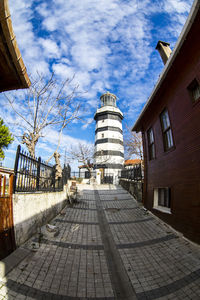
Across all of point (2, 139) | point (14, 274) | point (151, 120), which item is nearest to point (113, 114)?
point (2, 139)

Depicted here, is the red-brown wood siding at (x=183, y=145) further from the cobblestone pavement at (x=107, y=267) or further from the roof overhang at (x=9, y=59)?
the roof overhang at (x=9, y=59)

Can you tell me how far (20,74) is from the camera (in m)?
3.04

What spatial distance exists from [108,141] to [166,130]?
2254 cm

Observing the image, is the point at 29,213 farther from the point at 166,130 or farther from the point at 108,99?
the point at 108,99

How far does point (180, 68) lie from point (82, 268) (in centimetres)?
721

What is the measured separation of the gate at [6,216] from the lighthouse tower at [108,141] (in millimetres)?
22058

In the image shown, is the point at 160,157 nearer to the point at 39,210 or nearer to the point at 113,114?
the point at 39,210

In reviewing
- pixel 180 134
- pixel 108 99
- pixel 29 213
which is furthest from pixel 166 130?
pixel 108 99

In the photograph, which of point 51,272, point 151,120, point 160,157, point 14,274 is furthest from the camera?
point 151,120

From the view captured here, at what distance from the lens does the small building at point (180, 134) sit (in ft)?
13.5

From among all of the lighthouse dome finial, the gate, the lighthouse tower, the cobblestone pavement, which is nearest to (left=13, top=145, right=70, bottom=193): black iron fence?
the gate

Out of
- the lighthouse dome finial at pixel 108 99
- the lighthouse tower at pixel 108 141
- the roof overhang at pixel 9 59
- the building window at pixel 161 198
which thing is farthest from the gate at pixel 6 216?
the lighthouse dome finial at pixel 108 99

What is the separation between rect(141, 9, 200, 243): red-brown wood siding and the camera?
412 cm

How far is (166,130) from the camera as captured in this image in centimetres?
617
